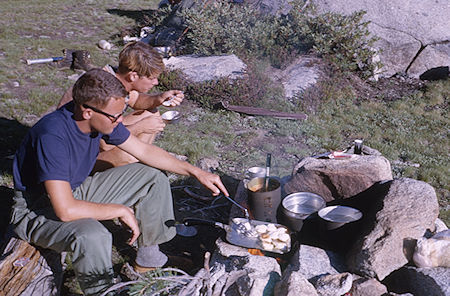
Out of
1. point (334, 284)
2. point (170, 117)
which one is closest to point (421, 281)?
point (334, 284)

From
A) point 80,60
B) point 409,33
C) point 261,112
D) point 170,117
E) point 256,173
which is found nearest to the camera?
point 256,173

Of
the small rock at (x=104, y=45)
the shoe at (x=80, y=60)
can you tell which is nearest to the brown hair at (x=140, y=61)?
the shoe at (x=80, y=60)

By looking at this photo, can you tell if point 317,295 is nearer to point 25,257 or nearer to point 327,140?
point 25,257

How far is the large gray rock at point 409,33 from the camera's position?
10.5 m

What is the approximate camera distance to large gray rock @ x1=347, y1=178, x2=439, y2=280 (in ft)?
11.2

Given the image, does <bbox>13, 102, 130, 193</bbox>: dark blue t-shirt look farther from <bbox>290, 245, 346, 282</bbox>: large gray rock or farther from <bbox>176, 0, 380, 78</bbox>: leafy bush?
<bbox>176, 0, 380, 78</bbox>: leafy bush

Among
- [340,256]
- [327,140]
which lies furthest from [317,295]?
[327,140]

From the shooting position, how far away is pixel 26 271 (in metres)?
3.21

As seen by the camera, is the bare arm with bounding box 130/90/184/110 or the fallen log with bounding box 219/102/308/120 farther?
the fallen log with bounding box 219/102/308/120

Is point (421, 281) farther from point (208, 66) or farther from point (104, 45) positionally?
point (104, 45)

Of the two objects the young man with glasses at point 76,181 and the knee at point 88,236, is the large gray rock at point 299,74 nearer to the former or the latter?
the young man with glasses at point 76,181

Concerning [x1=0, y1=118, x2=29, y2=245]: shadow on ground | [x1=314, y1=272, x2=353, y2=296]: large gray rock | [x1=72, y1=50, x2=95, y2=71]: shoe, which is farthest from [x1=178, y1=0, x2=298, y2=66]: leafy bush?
[x1=314, y1=272, x2=353, y2=296]: large gray rock

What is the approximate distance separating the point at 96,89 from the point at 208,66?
21.2 ft

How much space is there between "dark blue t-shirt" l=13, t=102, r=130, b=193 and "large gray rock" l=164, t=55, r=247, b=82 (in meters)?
5.62
